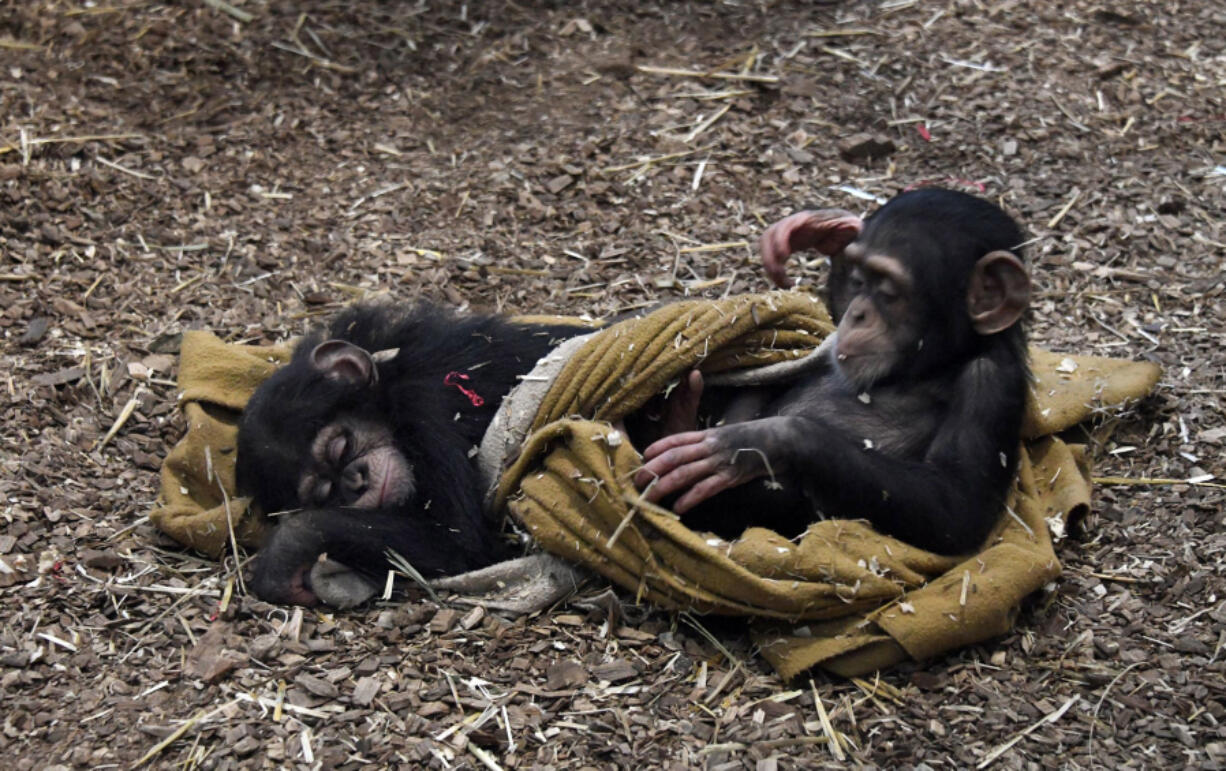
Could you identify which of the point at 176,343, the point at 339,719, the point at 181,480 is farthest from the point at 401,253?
the point at 339,719

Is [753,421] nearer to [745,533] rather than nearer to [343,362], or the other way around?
[745,533]

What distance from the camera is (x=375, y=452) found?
15.1 ft

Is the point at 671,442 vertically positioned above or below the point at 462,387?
above

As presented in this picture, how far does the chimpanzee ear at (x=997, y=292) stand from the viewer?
4043 millimetres

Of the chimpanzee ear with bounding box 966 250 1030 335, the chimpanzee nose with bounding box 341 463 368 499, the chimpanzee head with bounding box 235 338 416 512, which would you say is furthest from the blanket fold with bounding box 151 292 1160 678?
the chimpanzee ear with bounding box 966 250 1030 335

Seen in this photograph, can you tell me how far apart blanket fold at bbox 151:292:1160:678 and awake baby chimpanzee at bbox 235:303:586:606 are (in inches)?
6.1

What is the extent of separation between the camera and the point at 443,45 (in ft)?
24.0

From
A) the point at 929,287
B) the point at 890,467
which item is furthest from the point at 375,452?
the point at 929,287

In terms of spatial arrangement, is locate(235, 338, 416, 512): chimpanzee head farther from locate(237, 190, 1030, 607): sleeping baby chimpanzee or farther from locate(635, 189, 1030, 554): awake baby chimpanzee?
locate(635, 189, 1030, 554): awake baby chimpanzee

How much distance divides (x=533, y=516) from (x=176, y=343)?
217 centimetres

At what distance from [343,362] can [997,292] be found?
2267 millimetres

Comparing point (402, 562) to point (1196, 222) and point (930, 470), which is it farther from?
point (1196, 222)

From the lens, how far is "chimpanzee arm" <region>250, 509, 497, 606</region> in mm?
4246

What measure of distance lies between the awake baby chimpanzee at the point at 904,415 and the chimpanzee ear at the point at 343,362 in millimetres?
1169
